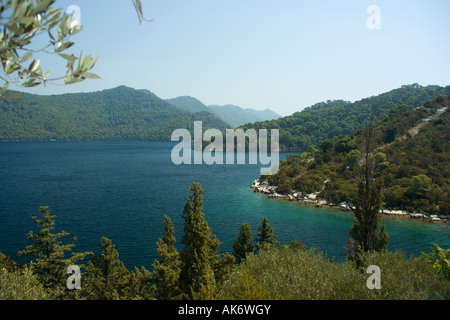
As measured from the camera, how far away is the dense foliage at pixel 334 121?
361ft

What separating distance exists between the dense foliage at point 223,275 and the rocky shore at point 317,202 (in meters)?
16.1

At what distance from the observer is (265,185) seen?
49.4m

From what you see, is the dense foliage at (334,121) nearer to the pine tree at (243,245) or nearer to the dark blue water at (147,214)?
the dark blue water at (147,214)

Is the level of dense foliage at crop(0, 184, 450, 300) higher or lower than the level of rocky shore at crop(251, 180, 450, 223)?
higher

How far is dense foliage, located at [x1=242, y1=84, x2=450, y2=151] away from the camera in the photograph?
110062 millimetres

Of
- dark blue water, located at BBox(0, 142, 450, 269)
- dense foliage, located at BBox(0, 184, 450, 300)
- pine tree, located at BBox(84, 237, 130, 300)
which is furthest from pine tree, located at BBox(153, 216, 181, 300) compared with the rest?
dark blue water, located at BBox(0, 142, 450, 269)

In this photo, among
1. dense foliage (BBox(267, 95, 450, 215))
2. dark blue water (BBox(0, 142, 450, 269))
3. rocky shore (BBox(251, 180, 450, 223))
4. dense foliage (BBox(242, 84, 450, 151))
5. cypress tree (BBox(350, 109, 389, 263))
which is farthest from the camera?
dense foliage (BBox(242, 84, 450, 151))

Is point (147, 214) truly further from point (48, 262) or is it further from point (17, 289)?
point (17, 289)

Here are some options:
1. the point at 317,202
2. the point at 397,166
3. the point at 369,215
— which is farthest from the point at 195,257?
the point at 397,166

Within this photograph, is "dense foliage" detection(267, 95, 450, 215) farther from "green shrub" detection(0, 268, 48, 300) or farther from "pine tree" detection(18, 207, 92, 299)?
"green shrub" detection(0, 268, 48, 300)

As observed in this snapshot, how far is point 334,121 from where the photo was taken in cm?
12619

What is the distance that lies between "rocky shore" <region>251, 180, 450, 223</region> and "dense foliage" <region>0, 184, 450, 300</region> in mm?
16110

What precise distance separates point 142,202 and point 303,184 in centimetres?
2451
